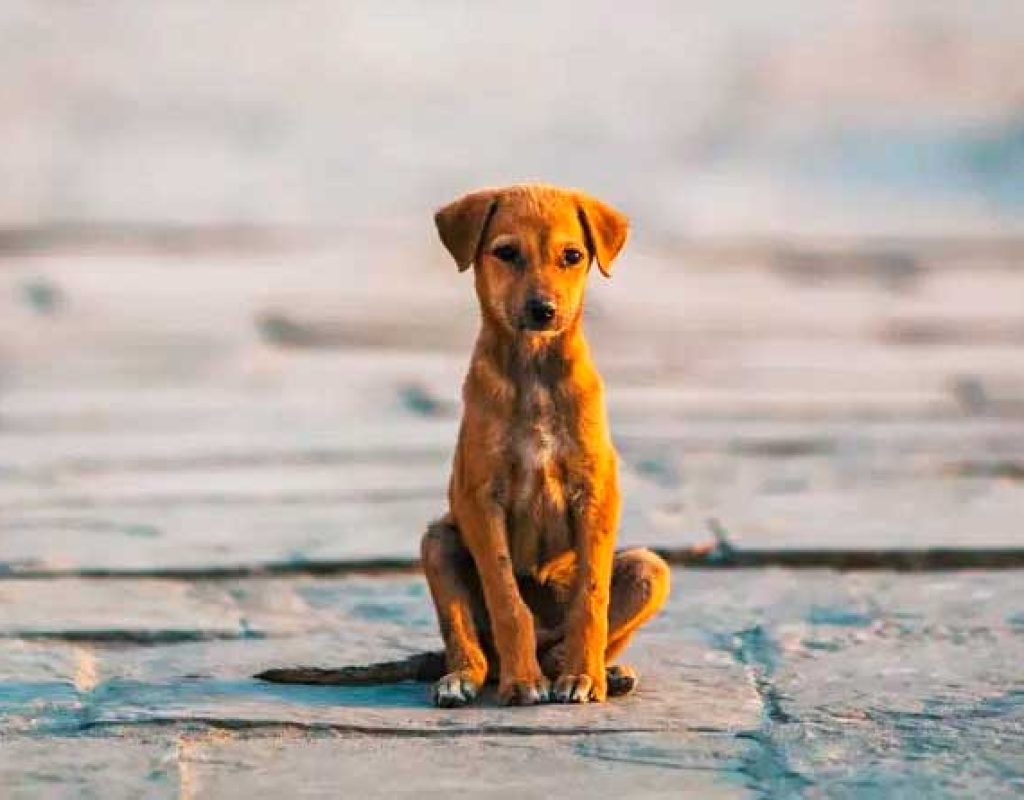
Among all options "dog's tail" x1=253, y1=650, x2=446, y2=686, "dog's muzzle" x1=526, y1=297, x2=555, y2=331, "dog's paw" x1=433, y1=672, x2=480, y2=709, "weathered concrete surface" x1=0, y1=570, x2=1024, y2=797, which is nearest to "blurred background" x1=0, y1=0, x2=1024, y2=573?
"weathered concrete surface" x1=0, y1=570, x2=1024, y2=797

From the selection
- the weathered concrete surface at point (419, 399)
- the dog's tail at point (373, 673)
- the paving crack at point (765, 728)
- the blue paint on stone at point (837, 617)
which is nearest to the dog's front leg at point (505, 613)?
the dog's tail at point (373, 673)

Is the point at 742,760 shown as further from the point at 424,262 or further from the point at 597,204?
the point at 424,262

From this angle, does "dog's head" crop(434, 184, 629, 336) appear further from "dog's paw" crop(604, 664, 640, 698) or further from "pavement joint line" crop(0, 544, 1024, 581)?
"pavement joint line" crop(0, 544, 1024, 581)

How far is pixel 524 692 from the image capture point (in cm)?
545

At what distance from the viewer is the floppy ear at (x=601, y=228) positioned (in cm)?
552

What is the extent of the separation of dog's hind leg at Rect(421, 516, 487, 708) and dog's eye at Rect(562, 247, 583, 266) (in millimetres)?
599

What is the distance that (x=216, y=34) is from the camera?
18766 mm

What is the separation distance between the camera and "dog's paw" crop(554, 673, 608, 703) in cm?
546

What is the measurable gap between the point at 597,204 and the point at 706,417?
472cm

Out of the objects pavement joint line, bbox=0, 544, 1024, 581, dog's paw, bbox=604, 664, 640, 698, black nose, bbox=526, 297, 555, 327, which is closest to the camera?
black nose, bbox=526, 297, 555, 327

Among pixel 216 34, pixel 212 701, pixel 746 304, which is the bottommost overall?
pixel 212 701

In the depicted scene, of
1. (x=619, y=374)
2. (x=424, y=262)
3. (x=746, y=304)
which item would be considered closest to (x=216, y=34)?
(x=424, y=262)

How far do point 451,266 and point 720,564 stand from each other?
7968mm

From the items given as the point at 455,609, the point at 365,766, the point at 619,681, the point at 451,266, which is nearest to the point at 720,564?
the point at 619,681
